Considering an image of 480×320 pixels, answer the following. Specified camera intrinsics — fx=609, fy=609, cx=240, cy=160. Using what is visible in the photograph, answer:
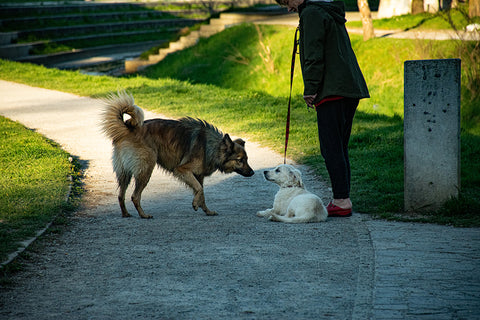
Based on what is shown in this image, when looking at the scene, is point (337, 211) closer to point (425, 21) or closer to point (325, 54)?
point (325, 54)

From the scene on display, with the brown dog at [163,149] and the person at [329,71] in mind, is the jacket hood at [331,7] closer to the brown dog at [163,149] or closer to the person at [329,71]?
the person at [329,71]

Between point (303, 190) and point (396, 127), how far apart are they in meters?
5.78

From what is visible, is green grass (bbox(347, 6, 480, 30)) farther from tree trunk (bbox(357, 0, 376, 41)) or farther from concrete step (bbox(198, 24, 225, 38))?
concrete step (bbox(198, 24, 225, 38))

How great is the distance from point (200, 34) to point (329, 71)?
75.4 ft

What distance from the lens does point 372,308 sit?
160 inches

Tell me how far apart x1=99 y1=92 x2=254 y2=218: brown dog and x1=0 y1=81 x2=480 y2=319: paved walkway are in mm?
419

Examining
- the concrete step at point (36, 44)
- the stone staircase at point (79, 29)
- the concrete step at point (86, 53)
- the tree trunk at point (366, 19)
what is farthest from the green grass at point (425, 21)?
the concrete step at point (36, 44)

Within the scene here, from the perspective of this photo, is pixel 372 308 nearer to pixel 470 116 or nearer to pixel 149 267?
pixel 149 267

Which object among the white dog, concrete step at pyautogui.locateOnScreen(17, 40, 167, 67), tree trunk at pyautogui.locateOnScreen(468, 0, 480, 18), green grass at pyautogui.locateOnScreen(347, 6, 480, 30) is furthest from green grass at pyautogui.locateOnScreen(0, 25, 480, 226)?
concrete step at pyautogui.locateOnScreen(17, 40, 167, 67)

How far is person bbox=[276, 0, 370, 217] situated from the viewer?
5.95m

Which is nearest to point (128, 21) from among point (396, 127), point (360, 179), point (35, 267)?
point (396, 127)

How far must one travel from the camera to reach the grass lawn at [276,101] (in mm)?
7480

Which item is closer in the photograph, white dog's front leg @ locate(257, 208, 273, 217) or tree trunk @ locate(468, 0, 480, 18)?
white dog's front leg @ locate(257, 208, 273, 217)

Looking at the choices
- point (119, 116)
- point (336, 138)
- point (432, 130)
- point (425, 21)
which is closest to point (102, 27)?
point (425, 21)
